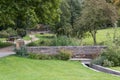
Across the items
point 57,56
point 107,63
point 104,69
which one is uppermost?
point 57,56

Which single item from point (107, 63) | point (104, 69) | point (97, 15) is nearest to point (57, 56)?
point (107, 63)

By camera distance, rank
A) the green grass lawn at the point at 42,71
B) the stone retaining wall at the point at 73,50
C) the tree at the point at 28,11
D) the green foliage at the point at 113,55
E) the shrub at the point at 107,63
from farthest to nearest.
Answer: the tree at the point at 28,11 → the stone retaining wall at the point at 73,50 → the green foliage at the point at 113,55 → the shrub at the point at 107,63 → the green grass lawn at the point at 42,71

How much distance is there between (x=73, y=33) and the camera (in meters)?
35.9

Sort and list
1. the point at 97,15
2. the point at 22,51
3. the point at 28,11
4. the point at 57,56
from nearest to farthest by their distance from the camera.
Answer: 1. the point at 57,56
2. the point at 22,51
3. the point at 28,11
4. the point at 97,15

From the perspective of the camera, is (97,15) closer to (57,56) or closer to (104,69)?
(57,56)

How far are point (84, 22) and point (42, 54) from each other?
24.3 ft

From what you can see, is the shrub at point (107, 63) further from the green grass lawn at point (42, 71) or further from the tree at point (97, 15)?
the tree at point (97, 15)

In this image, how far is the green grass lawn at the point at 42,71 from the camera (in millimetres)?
15148

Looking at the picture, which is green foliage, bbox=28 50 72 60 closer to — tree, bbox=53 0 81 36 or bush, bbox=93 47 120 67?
bush, bbox=93 47 120 67

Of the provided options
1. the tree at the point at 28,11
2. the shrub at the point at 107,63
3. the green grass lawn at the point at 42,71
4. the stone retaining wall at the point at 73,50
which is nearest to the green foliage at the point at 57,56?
the stone retaining wall at the point at 73,50

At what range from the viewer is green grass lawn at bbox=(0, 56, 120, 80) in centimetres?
1515

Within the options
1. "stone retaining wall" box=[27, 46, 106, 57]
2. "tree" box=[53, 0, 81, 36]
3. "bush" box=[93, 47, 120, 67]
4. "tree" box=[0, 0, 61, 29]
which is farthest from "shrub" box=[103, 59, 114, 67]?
"tree" box=[53, 0, 81, 36]

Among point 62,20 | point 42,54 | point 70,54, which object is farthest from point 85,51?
point 62,20

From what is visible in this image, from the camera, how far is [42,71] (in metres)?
17.3
